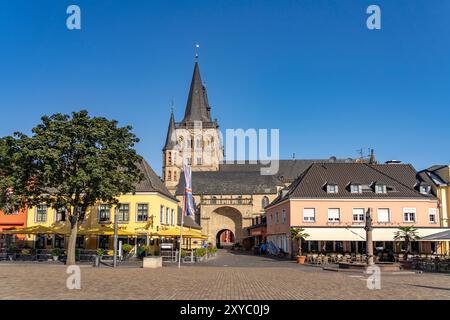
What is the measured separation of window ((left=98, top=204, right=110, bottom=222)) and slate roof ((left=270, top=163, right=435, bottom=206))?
54.1 feet

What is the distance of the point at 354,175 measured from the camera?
48281 millimetres

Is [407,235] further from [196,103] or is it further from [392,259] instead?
[196,103]

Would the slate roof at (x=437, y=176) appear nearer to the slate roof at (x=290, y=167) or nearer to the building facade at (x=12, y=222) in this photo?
the building facade at (x=12, y=222)

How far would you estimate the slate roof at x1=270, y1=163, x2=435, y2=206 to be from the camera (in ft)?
149

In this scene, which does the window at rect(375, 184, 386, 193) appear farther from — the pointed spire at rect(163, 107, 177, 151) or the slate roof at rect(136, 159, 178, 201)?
the pointed spire at rect(163, 107, 177, 151)

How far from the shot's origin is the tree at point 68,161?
29766mm

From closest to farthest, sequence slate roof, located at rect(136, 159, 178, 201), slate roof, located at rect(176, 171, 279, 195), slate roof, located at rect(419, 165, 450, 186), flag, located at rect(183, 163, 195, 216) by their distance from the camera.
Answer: flag, located at rect(183, 163, 195, 216), slate roof, located at rect(136, 159, 178, 201), slate roof, located at rect(419, 165, 450, 186), slate roof, located at rect(176, 171, 279, 195)

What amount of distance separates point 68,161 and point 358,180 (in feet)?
92.3

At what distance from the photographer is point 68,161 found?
31422mm

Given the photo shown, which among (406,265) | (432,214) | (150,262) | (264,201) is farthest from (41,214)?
(264,201)

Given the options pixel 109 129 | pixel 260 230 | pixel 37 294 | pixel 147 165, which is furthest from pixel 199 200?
pixel 37 294

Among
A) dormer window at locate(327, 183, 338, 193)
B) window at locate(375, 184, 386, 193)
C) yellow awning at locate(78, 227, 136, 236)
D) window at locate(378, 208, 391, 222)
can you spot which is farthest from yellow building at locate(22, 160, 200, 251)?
window at locate(375, 184, 386, 193)

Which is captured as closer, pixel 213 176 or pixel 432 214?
pixel 432 214
